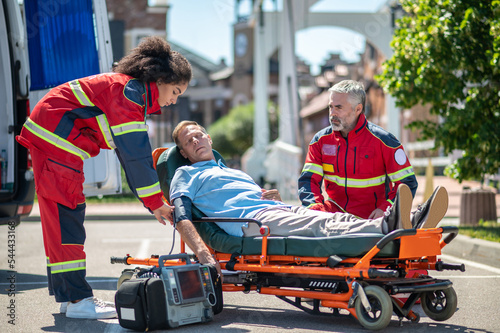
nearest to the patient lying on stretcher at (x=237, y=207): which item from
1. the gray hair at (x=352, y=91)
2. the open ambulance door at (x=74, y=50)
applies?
the gray hair at (x=352, y=91)

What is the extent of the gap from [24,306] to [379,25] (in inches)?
757

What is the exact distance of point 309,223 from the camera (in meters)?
4.73

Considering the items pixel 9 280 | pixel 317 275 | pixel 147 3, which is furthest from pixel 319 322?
pixel 147 3

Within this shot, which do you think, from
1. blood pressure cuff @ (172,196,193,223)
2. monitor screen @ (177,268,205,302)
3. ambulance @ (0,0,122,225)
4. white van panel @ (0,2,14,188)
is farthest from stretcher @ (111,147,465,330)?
white van panel @ (0,2,14,188)

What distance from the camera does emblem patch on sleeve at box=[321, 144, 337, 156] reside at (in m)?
5.82

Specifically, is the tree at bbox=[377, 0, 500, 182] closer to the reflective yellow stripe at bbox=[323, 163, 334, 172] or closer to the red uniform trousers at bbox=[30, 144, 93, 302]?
the reflective yellow stripe at bbox=[323, 163, 334, 172]

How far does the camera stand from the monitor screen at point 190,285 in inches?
174

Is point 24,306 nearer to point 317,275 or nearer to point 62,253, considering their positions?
point 62,253

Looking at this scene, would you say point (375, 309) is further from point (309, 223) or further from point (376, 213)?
point (376, 213)

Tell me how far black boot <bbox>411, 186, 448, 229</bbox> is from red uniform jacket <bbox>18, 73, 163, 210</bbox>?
1.66m

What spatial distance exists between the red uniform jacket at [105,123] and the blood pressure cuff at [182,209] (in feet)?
0.66

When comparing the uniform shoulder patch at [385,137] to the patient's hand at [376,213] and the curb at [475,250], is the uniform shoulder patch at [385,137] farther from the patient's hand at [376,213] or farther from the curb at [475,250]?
the curb at [475,250]

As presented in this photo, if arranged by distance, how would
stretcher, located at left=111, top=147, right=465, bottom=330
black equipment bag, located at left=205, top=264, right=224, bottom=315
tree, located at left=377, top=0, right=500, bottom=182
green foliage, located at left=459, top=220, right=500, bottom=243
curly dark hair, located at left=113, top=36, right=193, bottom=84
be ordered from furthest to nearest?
tree, located at left=377, top=0, right=500, bottom=182 < green foliage, located at left=459, top=220, right=500, bottom=243 < curly dark hair, located at left=113, top=36, right=193, bottom=84 < black equipment bag, located at left=205, top=264, right=224, bottom=315 < stretcher, located at left=111, top=147, right=465, bottom=330

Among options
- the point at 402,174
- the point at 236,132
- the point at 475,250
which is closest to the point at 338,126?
the point at 402,174
